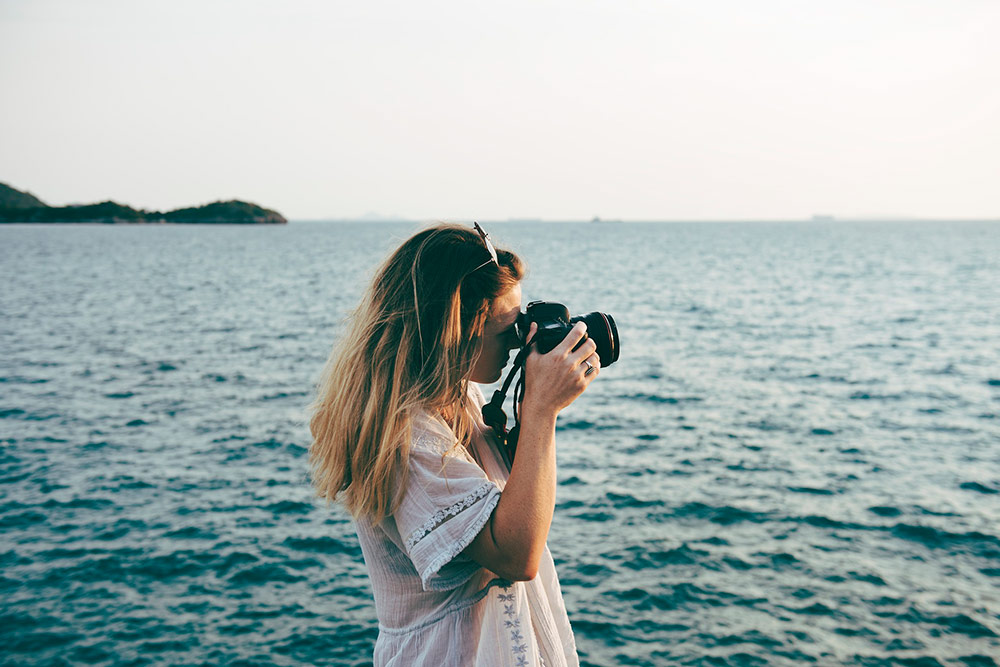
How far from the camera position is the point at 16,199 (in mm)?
167750

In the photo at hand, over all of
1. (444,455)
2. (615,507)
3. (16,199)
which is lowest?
(615,507)

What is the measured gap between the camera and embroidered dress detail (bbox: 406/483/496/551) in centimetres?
151

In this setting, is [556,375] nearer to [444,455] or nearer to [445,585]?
[444,455]

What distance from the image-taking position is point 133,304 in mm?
28469

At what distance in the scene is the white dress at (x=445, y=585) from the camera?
1521mm

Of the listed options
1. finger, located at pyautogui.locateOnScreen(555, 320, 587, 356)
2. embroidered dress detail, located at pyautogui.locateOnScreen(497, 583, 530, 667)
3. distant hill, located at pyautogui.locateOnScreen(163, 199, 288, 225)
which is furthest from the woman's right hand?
distant hill, located at pyautogui.locateOnScreen(163, 199, 288, 225)

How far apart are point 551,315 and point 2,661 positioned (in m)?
6.33

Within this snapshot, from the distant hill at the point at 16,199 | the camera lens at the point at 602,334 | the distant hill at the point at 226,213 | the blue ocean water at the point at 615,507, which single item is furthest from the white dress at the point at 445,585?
the distant hill at the point at 16,199

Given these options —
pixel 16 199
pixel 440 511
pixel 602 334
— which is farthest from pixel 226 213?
pixel 440 511

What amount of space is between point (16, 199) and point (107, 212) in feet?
99.1

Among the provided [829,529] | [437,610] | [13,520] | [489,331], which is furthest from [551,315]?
[13,520]

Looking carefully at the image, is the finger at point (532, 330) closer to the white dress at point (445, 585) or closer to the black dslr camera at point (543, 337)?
the black dslr camera at point (543, 337)

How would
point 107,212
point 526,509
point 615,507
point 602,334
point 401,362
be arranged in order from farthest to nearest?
point 107,212, point 615,507, point 602,334, point 401,362, point 526,509

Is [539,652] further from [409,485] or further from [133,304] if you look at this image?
[133,304]
